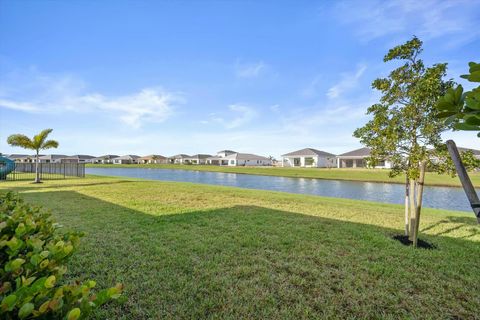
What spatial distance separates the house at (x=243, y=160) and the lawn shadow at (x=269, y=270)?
7717 cm

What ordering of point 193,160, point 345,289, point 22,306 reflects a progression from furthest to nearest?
1. point 193,160
2. point 345,289
3. point 22,306

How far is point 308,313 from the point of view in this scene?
8.63 feet

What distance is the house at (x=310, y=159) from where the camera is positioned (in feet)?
199

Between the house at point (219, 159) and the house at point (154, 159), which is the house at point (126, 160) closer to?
the house at point (154, 159)

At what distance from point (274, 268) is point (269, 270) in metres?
0.12

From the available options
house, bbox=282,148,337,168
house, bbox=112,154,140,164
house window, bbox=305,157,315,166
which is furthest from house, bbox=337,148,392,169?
house, bbox=112,154,140,164

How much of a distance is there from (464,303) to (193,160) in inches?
3920

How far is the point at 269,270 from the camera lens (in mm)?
3609

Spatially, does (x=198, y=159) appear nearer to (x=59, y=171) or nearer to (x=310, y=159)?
(x=310, y=159)

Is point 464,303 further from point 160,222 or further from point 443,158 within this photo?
point 160,222

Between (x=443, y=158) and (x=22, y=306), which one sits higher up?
(x=443, y=158)

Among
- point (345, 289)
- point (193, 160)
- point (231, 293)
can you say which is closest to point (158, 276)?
point (231, 293)

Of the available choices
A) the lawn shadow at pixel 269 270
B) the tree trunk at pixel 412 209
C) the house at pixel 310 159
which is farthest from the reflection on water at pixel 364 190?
the house at pixel 310 159

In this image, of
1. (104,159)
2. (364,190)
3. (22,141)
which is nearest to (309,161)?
(364,190)
